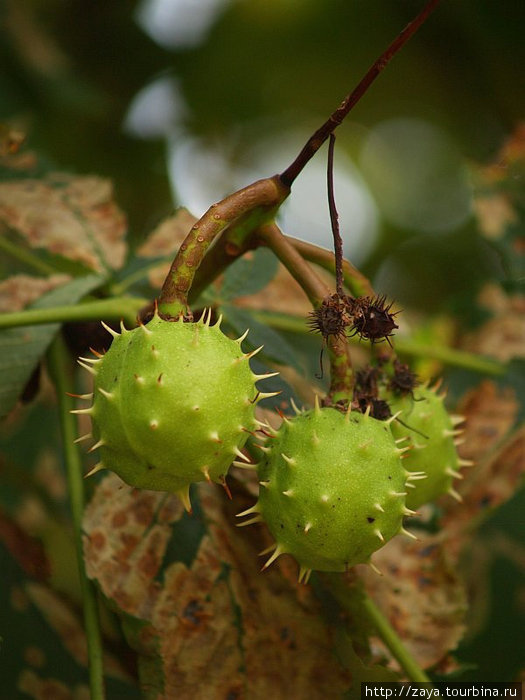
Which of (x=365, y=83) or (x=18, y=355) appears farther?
(x=18, y=355)

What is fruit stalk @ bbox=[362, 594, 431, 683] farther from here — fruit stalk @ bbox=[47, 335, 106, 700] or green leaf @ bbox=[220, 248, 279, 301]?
green leaf @ bbox=[220, 248, 279, 301]

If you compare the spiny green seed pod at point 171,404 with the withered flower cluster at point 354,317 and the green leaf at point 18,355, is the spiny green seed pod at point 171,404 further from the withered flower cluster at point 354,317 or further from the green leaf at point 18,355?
the green leaf at point 18,355

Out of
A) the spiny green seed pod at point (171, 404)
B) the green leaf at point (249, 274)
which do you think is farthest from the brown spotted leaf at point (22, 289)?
the spiny green seed pod at point (171, 404)

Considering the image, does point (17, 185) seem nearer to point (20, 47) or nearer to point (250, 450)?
point (20, 47)

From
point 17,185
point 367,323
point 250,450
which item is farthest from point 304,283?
point 17,185

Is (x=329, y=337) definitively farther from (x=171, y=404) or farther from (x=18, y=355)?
(x=18, y=355)

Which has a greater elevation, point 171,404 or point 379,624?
point 171,404

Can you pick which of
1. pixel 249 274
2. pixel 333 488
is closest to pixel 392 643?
pixel 333 488
